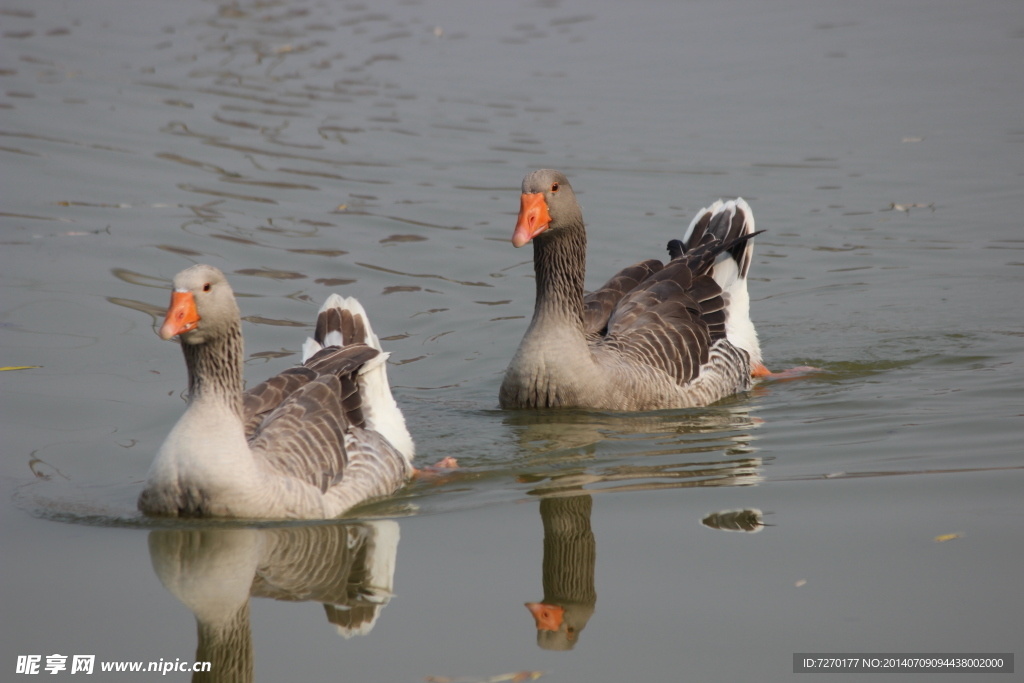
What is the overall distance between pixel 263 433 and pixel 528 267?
6.75 m

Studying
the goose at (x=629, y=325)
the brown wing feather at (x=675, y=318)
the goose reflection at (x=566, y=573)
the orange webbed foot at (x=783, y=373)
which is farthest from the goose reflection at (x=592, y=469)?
the orange webbed foot at (x=783, y=373)

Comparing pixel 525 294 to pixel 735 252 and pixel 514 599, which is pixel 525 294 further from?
pixel 514 599

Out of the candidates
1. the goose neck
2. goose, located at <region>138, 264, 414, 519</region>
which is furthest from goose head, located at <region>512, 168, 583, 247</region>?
goose, located at <region>138, 264, 414, 519</region>

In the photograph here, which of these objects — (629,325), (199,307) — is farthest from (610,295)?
(199,307)

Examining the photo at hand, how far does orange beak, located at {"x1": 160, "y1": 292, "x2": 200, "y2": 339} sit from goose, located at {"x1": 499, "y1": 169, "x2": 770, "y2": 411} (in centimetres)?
305

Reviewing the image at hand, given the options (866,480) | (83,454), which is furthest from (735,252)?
(83,454)

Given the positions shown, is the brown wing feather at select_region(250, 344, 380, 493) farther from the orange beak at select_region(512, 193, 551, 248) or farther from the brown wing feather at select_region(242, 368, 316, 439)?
the orange beak at select_region(512, 193, 551, 248)

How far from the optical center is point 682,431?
8977mm

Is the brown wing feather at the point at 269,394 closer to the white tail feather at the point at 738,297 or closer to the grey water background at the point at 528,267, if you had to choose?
the grey water background at the point at 528,267

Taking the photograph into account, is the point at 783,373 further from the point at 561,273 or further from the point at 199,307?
the point at 199,307

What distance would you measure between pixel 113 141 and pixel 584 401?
9.71 m

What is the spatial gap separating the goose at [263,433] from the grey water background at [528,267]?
23 centimetres

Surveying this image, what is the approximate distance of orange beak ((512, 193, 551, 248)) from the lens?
8.77 m

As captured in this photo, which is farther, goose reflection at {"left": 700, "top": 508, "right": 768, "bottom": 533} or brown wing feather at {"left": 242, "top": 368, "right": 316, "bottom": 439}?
brown wing feather at {"left": 242, "top": 368, "right": 316, "bottom": 439}
